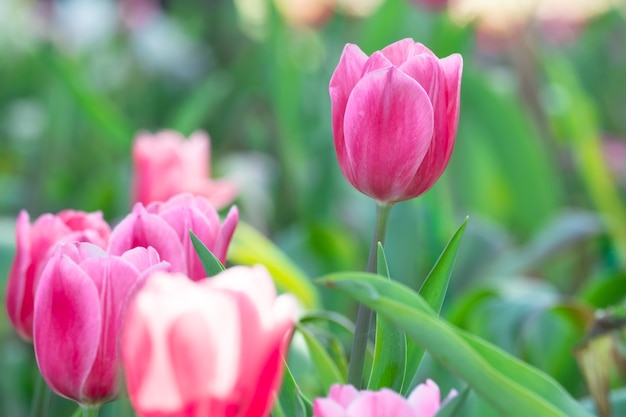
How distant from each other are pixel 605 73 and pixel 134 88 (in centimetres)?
127

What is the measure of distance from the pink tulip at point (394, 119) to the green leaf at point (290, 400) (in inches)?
4.1

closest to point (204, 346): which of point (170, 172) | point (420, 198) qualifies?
point (170, 172)

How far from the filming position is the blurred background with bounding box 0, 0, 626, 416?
42.8 inches

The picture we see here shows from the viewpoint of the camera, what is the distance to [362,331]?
0.49 m

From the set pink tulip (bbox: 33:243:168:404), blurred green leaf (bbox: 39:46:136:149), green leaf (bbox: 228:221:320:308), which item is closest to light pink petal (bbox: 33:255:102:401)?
pink tulip (bbox: 33:243:168:404)

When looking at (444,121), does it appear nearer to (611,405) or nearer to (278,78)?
(611,405)

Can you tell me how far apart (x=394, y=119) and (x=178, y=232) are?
0.12 m

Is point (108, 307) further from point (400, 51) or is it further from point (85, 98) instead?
point (85, 98)

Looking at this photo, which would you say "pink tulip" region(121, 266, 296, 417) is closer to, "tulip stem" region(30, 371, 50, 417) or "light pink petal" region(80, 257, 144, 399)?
"light pink petal" region(80, 257, 144, 399)

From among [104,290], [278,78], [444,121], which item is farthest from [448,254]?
[278,78]

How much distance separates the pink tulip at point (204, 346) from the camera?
1.06 ft

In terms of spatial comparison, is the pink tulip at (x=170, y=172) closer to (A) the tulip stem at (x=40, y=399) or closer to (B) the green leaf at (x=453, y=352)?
(A) the tulip stem at (x=40, y=399)

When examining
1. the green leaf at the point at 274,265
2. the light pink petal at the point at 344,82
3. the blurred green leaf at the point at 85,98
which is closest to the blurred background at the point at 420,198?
the blurred green leaf at the point at 85,98

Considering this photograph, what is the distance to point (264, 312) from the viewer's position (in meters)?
0.34
